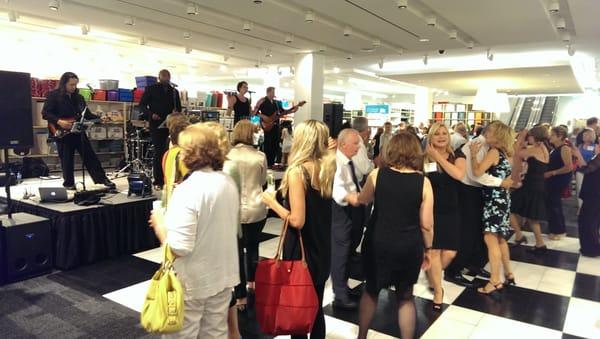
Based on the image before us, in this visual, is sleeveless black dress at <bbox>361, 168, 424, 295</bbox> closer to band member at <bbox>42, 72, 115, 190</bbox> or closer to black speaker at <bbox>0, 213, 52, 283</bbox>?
black speaker at <bbox>0, 213, 52, 283</bbox>

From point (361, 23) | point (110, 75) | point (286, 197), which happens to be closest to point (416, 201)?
point (286, 197)

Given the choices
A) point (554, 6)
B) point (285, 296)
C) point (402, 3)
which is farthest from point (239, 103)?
point (285, 296)

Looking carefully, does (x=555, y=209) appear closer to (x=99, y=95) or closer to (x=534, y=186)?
(x=534, y=186)

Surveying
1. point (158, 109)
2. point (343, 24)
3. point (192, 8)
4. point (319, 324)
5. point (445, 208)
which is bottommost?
point (319, 324)

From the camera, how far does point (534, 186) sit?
468 cm

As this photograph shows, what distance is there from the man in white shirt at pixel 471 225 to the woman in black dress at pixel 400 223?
1362 mm

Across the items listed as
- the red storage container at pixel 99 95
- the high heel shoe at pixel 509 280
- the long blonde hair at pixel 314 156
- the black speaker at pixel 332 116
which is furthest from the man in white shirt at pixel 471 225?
the red storage container at pixel 99 95

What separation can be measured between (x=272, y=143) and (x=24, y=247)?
4.29m

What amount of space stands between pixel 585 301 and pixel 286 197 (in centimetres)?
295

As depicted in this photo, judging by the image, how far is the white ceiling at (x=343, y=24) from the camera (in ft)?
18.5

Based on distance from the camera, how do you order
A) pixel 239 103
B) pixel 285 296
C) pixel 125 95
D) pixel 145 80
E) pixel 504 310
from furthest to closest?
pixel 125 95
pixel 145 80
pixel 239 103
pixel 504 310
pixel 285 296

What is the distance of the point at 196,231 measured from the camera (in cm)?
166

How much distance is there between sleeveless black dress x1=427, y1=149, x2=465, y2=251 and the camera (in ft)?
9.98

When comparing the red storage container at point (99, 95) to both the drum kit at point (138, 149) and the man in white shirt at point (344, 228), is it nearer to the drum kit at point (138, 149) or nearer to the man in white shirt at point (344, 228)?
the drum kit at point (138, 149)
